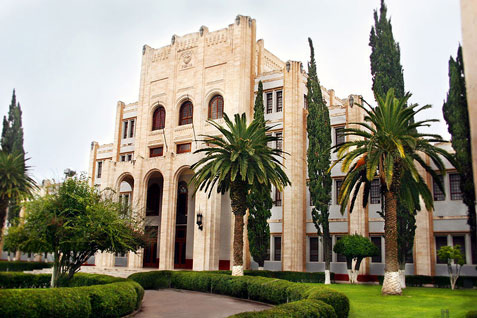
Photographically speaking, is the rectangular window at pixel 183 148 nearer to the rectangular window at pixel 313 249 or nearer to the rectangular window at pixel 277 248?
the rectangular window at pixel 277 248

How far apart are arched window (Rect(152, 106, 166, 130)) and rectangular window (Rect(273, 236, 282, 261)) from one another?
16.5 m

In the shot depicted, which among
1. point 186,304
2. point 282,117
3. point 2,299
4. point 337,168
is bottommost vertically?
point 186,304

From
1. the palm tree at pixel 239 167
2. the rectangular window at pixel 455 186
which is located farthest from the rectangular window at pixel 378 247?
the palm tree at pixel 239 167

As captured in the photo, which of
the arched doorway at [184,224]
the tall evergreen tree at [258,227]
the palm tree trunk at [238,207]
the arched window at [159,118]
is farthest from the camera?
the arched window at [159,118]

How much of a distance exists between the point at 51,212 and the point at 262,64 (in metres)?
27.5

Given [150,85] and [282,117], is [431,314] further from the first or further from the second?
[150,85]

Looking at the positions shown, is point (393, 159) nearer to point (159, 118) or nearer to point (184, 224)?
point (184, 224)

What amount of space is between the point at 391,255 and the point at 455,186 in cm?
1080

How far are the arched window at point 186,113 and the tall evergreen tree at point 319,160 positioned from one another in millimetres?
13225

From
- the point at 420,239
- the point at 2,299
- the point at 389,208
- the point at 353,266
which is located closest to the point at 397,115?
the point at 389,208

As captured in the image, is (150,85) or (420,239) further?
(150,85)

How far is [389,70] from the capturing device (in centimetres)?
3228

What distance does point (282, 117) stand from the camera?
38.7 metres

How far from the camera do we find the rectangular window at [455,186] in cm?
3136
